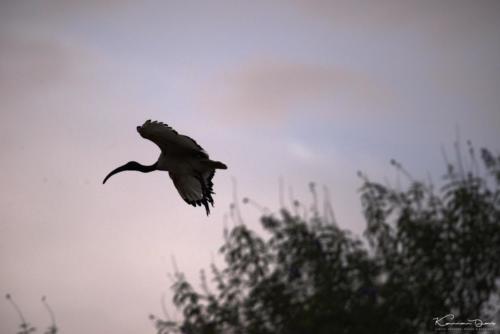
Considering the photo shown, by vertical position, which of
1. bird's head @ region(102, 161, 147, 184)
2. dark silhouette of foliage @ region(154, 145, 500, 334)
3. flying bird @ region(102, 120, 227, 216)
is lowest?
dark silhouette of foliage @ region(154, 145, 500, 334)

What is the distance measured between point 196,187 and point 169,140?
4.23 ft

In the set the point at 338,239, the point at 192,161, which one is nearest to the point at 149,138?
the point at 192,161

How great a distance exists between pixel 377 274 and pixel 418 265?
0.51m

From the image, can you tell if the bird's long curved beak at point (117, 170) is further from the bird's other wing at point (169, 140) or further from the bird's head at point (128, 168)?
the bird's other wing at point (169, 140)

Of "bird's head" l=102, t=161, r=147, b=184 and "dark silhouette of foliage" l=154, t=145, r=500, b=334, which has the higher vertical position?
"bird's head" l=102, t=161, r=147, b=184

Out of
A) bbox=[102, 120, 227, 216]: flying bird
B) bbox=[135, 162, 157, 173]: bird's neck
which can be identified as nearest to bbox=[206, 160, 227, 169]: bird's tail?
bbox=[102, 120, 227, 216]: flying bird

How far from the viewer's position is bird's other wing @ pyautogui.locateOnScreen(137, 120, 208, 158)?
13.9m

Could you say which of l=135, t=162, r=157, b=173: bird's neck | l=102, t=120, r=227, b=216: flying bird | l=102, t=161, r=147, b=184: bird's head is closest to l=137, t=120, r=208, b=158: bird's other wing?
l=102, t=120, r=227, b=216: flying bird

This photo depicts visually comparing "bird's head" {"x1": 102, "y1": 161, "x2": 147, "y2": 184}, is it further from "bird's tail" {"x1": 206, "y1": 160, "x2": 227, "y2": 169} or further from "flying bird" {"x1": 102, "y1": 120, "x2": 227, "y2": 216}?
"bird's tail" {"x1": 206, "y1": 160, "x2": 227, "y2": 169}

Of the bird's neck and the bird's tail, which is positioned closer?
the bird's tail

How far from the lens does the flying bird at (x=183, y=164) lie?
13914mm

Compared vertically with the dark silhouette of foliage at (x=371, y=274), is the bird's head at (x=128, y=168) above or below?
above

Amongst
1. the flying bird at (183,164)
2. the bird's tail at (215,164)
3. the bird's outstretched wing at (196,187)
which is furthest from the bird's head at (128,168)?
the bird's tail at (215,164)

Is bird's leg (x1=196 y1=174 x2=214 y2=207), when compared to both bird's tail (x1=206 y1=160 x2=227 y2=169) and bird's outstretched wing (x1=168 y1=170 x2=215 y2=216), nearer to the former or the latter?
bird's outstretched wing (x1=168 y1=170 x2=215 y2=216)
